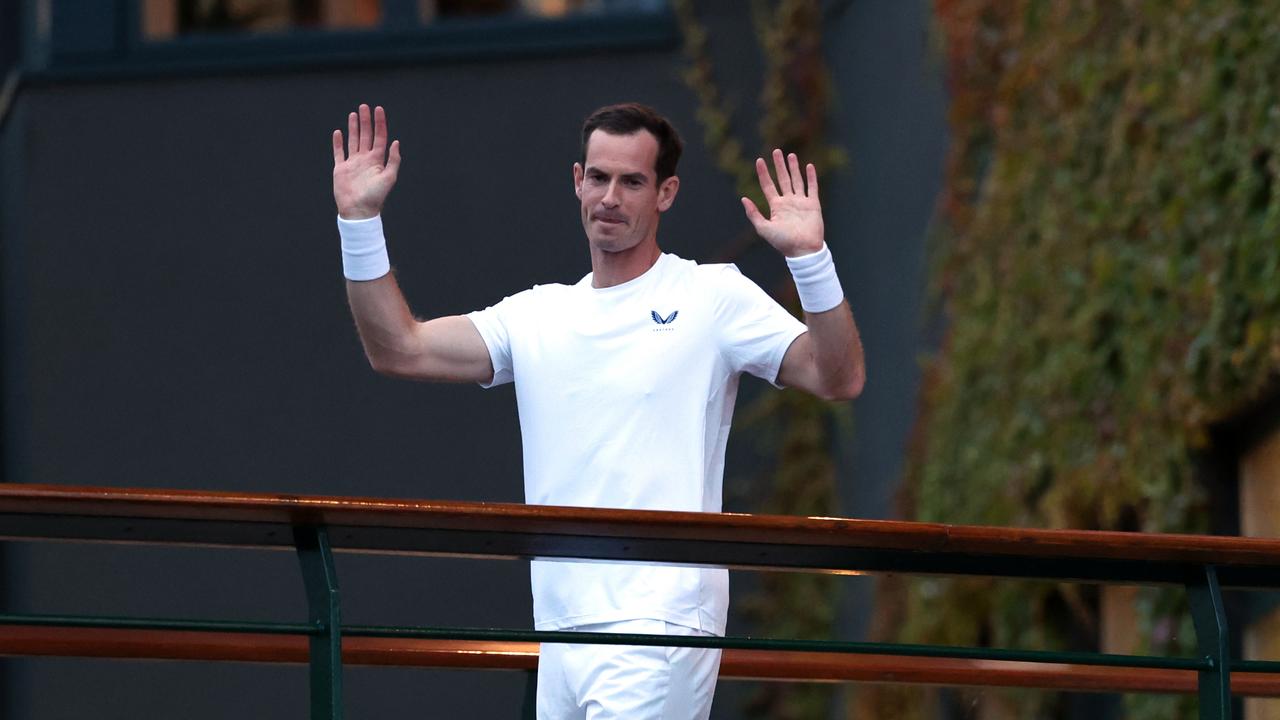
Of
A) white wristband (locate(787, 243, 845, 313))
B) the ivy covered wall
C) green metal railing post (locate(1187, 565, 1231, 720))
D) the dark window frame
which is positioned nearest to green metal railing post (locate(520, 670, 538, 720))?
white wristband (locate(787, 243, 845, 313))

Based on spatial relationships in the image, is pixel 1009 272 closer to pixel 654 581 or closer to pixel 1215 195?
pixel 1215 195

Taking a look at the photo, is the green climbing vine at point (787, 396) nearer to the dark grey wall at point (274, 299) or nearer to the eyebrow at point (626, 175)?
the dark grey wall at point (274, 299)

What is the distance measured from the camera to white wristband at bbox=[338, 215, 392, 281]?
372cm

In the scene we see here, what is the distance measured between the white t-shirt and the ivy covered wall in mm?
2213

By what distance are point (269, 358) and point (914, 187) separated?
3100 millimetres

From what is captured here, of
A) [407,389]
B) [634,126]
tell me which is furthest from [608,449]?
[407,389]

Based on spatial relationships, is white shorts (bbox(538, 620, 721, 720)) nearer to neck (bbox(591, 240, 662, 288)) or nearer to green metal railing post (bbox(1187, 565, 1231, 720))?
neck (bbox(591, 240, 662, 288))

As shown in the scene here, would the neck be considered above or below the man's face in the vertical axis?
below

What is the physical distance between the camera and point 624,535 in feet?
9.96

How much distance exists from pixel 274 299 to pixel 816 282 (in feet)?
20.2

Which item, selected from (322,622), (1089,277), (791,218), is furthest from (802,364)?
(1089,277)

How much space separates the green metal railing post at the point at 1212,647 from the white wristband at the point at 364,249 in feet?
5.07

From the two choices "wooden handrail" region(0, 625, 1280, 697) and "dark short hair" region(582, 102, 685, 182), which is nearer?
"wooden handrail" region(0, 625, 1280, 697)

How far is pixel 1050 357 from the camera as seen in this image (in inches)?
268
